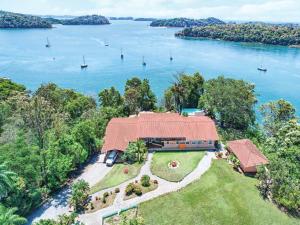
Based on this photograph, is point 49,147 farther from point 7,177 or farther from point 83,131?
point 7,177

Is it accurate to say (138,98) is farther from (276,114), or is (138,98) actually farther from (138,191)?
(138,191)

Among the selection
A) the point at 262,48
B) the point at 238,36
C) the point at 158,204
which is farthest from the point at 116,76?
the point at 238,36

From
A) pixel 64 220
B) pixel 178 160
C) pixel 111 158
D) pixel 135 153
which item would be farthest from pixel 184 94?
pixel 64 220

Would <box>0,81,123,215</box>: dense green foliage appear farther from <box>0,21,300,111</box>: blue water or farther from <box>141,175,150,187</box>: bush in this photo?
<box>0,21,300,111</box>: blue water

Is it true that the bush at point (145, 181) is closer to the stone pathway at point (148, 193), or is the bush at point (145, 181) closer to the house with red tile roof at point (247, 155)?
the stone pathway at point (148, 193)

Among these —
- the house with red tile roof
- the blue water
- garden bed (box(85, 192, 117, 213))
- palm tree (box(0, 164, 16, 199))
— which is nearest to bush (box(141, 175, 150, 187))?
garden bed (box(85, 192, 117, 213))
